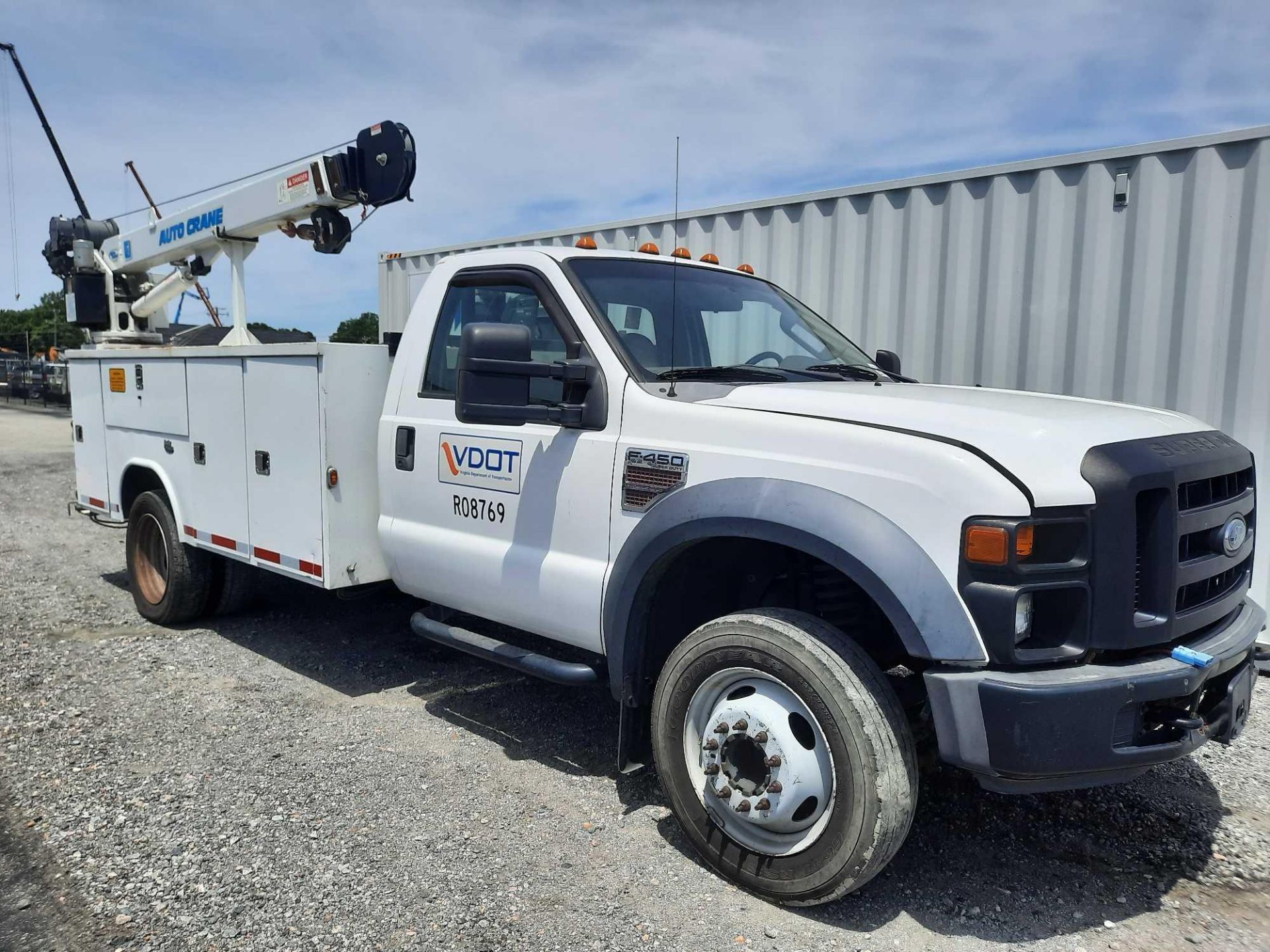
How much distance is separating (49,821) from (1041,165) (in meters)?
6.04

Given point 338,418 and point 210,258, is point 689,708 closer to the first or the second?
point 338,418

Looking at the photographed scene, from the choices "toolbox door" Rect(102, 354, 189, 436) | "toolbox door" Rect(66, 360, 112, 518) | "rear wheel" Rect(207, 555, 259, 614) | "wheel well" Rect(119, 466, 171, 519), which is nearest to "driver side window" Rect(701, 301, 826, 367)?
"toolbox door" Rect(102, 354, 189, 436)

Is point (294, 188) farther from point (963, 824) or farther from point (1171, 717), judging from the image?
point (1171, 717)

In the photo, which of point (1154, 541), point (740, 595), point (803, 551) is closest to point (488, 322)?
point (740, 595)

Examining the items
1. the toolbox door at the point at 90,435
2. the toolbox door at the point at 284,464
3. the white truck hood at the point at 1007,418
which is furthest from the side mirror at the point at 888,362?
the toolbox door at the point at 90,435

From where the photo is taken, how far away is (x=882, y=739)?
2707 millimetres

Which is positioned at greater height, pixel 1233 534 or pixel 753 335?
pixel 753 335

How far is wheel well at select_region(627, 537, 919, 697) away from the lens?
10.6 feet

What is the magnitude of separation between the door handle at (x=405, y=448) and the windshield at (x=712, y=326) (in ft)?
3.48

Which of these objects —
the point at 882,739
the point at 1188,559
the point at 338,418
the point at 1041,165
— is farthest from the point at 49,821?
the point at 1041,165

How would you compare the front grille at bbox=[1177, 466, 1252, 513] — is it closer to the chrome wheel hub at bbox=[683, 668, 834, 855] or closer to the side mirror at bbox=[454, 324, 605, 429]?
the chrome wheel hub at bbox=[683, 668, 834, 855]

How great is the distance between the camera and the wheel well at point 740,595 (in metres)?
3.24

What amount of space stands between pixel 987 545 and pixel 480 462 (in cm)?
208

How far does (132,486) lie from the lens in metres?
6.10
